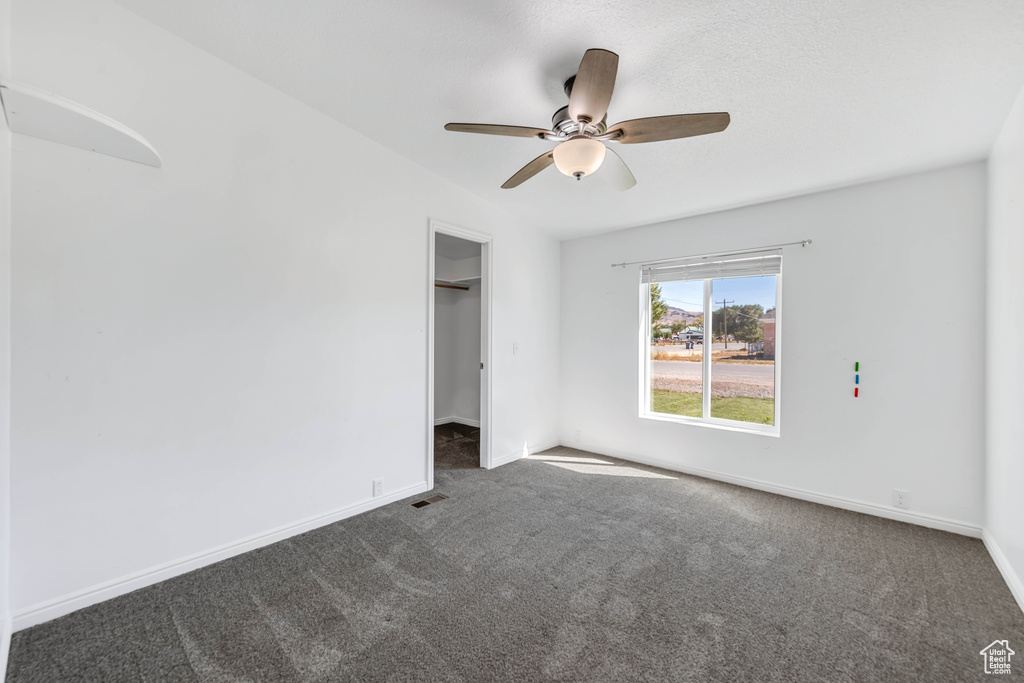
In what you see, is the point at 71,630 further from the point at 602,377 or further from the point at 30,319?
the point at 602,377

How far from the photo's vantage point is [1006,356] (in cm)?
222

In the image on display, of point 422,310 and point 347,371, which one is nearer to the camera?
point 347,371

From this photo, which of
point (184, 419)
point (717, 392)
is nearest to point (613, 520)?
point (717, 392)

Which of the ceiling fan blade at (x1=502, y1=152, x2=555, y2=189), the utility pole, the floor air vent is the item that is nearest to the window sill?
the utility pole

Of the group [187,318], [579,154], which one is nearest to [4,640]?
[187,318]

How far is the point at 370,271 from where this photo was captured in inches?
119

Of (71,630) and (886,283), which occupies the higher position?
(886,283)

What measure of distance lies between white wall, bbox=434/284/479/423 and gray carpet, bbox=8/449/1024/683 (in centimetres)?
290

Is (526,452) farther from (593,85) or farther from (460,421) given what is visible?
(593,85)

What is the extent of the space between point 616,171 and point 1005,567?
2.93 metres

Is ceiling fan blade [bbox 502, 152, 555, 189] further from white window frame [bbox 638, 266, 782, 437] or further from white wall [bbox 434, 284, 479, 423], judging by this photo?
white wall [bbox 434, 284, 479, 423]

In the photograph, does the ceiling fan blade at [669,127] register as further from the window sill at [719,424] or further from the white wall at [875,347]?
the window sill at [719,424]

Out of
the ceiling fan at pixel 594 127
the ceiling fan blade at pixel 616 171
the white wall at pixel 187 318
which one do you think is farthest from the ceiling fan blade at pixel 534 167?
the white wall at pixel 187 318

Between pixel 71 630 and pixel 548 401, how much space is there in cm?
378
